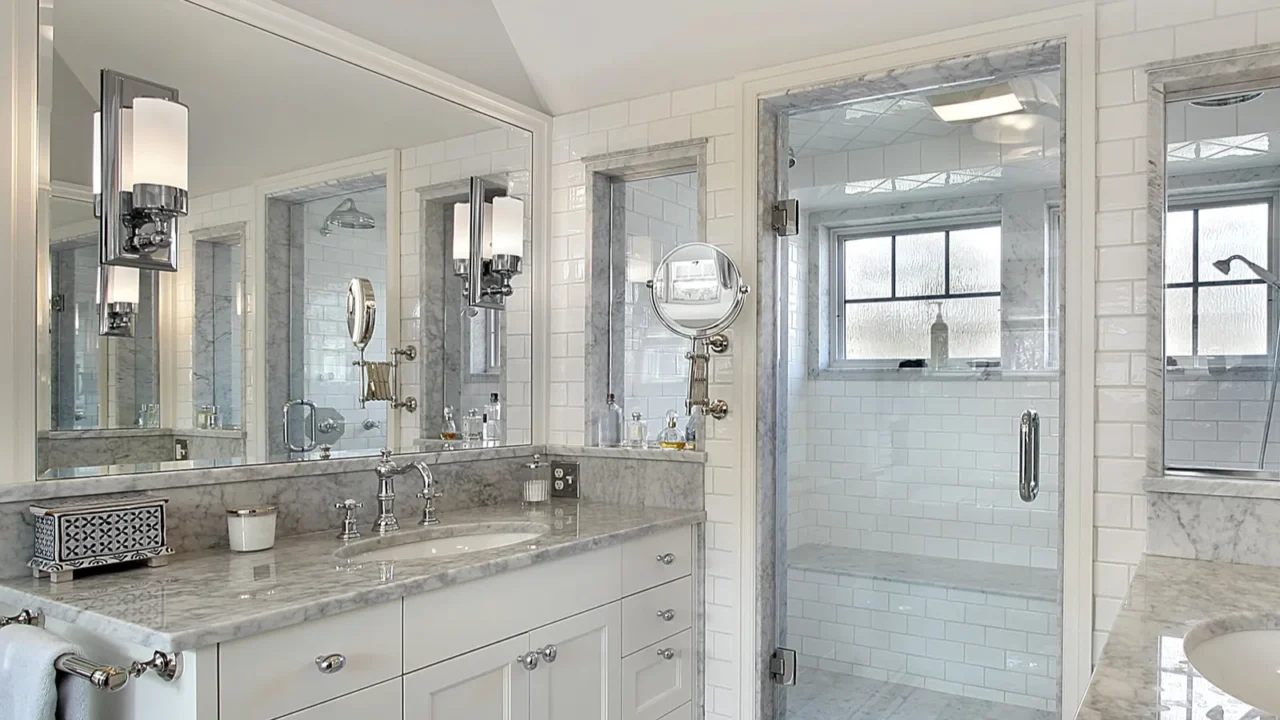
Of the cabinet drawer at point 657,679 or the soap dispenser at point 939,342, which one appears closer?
the cabinet drawer at point 657,679

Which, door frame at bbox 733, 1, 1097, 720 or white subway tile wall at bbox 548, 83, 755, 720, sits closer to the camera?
door frame at bbox 733, 1, 1097, 720

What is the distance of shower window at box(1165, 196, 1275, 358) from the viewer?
2.10 metres

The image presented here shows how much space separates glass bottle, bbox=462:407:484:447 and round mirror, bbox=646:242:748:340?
28.6 inches

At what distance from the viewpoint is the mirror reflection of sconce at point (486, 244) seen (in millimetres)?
2846

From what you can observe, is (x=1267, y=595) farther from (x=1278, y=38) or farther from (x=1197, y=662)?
(x=1278, y=38)

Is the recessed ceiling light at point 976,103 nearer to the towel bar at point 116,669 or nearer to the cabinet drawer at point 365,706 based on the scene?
the cabinet drawer at point 365,706

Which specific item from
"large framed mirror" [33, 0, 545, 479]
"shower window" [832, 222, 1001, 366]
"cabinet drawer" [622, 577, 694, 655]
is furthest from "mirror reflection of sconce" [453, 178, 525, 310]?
"shower window" [832, 222, 1001, 366]

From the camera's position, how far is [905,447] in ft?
11.5

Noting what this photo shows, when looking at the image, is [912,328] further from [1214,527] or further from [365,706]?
[365,706]

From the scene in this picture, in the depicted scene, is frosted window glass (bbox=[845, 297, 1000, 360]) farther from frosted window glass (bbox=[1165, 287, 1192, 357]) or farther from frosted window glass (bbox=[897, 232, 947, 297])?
frosted window glass (bbox=[1165, 287, 1192, 357])

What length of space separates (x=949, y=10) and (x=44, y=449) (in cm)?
248

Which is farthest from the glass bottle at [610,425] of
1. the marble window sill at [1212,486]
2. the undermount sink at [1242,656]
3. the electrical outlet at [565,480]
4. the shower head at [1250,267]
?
the undermount sink at [1242,656]

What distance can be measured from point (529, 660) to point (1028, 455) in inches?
68.4

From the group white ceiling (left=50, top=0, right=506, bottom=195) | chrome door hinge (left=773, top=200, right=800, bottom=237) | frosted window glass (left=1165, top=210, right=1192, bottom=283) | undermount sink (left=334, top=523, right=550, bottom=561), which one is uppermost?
white ceiling (left=50, top=0, right=506, bottom=195)
